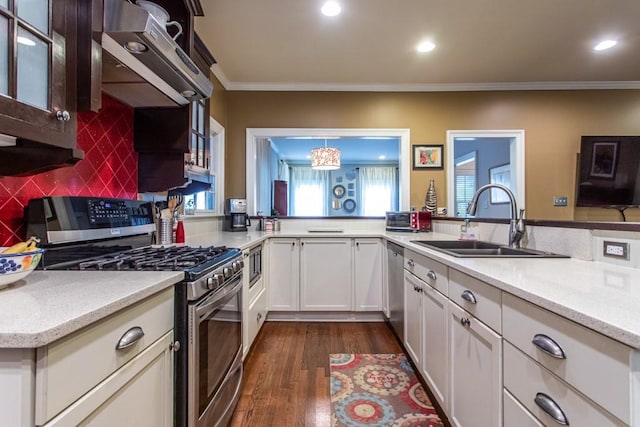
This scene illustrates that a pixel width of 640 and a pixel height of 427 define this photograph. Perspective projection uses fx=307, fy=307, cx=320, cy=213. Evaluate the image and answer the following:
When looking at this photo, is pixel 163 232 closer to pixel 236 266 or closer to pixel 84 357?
pixel 236 266

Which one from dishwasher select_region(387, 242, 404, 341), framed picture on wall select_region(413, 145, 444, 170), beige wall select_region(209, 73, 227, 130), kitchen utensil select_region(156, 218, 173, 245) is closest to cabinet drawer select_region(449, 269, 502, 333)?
dishwasher select_region(387, 242, 404, 341)

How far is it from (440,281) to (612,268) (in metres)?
0.65

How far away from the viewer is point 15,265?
0.81 m

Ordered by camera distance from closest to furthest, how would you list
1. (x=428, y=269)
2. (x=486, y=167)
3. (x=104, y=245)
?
(x=104, y=245), (x=428, y=269), (x=486, y=167)

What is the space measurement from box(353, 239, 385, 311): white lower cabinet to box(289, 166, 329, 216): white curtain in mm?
5325

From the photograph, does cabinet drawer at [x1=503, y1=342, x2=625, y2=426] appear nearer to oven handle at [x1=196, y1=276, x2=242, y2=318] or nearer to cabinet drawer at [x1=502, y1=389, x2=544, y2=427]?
cabinet drawer at [x1=502, y1=389, x2=544, y2=427]

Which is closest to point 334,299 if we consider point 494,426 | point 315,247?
point 315,247

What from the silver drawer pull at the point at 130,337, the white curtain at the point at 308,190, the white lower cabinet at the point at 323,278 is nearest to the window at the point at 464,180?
the white curtain at the point at 308,190

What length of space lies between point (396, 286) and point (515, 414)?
1.57 meters

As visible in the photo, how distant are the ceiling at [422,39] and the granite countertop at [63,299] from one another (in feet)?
6.76

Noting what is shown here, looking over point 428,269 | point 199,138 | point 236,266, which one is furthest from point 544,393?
point 199,138

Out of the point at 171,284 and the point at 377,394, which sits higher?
the point at 171,284

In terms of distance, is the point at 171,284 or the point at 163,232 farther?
the point at 163,232

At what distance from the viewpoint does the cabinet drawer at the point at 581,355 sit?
0.60 meters
